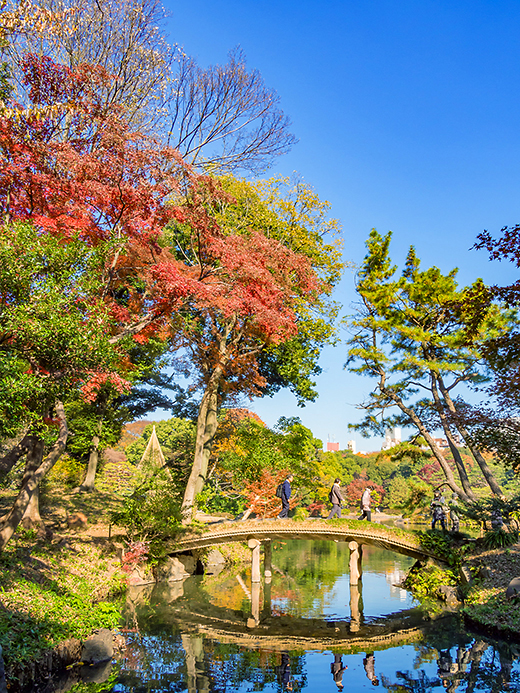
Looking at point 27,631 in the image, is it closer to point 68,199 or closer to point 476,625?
point 68,199

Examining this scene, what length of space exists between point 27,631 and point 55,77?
11.5 metres

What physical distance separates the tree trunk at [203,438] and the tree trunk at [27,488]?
8.69 metres

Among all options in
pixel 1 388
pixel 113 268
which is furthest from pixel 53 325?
pixel 113 268

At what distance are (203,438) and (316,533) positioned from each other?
21.3 ft

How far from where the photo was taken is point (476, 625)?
11562 mm

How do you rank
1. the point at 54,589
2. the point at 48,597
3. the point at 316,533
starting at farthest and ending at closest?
the point at 316,533 < the point at 54,589 < the point at 48,597

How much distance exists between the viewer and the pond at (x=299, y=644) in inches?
326

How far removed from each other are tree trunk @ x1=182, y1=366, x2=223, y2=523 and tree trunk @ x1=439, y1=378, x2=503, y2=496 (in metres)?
8.97

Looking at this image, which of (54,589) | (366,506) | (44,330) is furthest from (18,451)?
(366,506)

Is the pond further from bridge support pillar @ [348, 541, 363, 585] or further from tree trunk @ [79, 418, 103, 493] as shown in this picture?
tree trunk @ [79, 418, 103, 493]

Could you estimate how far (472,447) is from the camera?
15.0 m

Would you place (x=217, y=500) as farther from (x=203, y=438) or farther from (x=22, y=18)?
(x=22, y=18)

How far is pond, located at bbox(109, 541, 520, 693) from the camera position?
828 cm

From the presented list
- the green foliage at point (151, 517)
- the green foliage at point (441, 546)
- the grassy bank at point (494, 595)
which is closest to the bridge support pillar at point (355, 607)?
the green foliage at point (441, 546)
